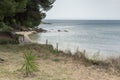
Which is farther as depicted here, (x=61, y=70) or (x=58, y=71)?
(x=61, y=70)

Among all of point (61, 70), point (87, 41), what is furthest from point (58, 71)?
point (87, 41)

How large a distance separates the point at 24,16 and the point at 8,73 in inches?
638

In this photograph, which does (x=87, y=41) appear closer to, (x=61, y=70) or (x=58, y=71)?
(x=61, y=70)

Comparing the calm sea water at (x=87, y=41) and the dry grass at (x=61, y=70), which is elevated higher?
the dry grass at (x=61, y=70)

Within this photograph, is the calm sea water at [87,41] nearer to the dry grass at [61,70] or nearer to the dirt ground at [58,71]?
the dry grass at [61,70]

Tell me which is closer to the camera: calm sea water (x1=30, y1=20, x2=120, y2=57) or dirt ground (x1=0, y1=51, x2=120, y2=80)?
dirt ground (x1=0, y1=51, x2=120, y2=80)

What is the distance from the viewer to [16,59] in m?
16.6

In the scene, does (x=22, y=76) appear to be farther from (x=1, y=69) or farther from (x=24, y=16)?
(x=24, y=16)

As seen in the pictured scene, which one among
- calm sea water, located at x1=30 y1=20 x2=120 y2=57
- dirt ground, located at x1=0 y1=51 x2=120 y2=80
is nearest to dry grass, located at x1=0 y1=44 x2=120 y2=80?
dirt ground, located at x1=0 y1=51 x2=120 y2=80

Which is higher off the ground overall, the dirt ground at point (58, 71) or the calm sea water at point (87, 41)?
the dirt ground at point (58, 71)

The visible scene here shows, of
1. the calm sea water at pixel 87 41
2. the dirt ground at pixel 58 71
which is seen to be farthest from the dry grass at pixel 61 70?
the calm sea water at pixel 87 41

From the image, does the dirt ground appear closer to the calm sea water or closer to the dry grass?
the dry grass

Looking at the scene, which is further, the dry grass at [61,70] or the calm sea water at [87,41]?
the calm sea water at [87,41]

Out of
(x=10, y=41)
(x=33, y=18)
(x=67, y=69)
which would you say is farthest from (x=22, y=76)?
(x=33, y=18)
